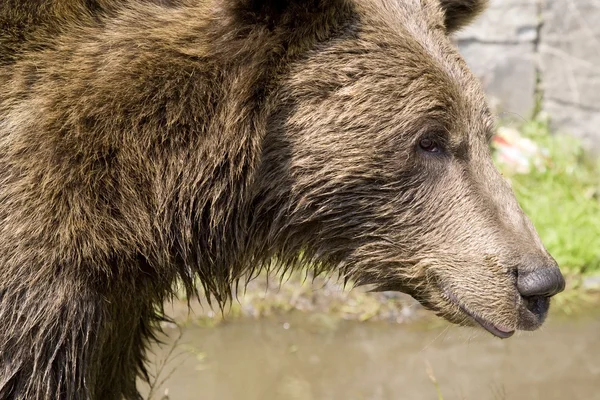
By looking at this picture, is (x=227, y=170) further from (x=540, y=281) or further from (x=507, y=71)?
(x=507, y=71)

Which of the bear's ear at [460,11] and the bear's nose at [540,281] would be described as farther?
the bear's ear at [460,11]

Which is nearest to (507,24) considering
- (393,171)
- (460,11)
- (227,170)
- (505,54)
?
(505,54)

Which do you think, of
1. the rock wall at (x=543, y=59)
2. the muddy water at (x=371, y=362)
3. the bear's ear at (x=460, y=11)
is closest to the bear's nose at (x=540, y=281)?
the bear's ear at (x=460, y=11)

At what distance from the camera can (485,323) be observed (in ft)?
11.9

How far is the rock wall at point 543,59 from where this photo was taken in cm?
942

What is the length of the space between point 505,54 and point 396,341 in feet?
13.6

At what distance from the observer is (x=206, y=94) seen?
3.39 metres

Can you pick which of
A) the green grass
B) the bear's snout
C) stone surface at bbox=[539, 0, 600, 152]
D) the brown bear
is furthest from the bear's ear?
stone surface at bbox=[539, 0, 600, 152]

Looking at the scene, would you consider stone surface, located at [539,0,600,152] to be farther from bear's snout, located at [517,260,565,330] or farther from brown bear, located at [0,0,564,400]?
bear's snout, located at [517,260,565,330]

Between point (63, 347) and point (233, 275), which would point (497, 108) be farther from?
point (63, 347)

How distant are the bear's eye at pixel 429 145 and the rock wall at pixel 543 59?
594 cm

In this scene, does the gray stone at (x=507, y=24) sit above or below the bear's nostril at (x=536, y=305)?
below

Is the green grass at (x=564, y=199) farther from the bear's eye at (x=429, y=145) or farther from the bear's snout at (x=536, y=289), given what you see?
the bear's eye at (x=429, y=145)

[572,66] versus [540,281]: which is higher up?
[540,281]
